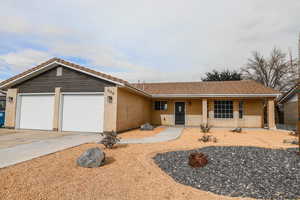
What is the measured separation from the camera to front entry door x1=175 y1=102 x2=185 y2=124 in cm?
1356

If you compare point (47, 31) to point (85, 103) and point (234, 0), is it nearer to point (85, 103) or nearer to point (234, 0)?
point (85, 103)

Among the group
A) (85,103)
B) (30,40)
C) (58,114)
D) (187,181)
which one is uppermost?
(30,40)

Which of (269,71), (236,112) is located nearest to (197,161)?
(236,112)

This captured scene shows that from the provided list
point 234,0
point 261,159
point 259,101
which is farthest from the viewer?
point 259,101

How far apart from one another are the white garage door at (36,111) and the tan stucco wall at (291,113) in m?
20.2

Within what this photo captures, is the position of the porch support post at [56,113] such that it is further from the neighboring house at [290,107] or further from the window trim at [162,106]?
the neighboring house at [290,107]

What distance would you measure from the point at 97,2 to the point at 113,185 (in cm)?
770

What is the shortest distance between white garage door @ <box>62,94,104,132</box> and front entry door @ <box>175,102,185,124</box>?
702 cm

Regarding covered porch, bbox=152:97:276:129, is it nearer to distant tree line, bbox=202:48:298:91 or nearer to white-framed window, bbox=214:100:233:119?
white-framed window, bbox=214:100:233:119

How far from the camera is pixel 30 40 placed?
10070 millimetres

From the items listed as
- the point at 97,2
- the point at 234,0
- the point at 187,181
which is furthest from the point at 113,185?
the point at 234,0

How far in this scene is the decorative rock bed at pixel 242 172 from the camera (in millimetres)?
2966

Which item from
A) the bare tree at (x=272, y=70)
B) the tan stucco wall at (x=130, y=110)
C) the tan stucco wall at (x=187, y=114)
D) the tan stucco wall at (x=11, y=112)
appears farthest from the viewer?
the bare tree at (x=272, y=70)

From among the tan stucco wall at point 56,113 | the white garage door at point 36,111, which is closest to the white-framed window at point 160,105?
the tan stucco wall at point 56,113
